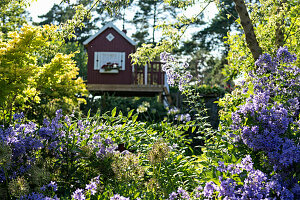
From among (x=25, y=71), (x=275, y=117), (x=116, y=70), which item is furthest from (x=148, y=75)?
(x=275, y=117)

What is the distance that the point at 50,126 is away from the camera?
10.7 feet

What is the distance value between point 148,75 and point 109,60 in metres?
1.87

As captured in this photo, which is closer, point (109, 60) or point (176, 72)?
point (176, 72)

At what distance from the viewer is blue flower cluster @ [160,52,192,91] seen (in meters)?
3.82

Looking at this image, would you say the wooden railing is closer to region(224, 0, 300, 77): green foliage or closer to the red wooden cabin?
the red wooden cabin

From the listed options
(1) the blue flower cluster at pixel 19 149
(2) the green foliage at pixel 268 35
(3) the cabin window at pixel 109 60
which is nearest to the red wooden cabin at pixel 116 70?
(3) the cabin window at pixel 109 60

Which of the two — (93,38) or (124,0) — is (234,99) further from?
(93,38)

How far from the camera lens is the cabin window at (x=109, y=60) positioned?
1468cm

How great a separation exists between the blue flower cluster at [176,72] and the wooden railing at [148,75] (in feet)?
34.0

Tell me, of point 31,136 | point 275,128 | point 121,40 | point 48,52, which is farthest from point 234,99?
point 121,40

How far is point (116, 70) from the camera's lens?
1453cm

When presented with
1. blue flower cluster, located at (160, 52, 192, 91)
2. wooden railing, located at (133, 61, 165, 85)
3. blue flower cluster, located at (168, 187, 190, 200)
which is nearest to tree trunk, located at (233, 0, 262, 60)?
blue flower cluster, located at (160, 52, 192, 91)

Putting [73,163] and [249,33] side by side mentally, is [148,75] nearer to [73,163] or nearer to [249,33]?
[249,33]

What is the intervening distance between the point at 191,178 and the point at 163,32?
2.88 m
